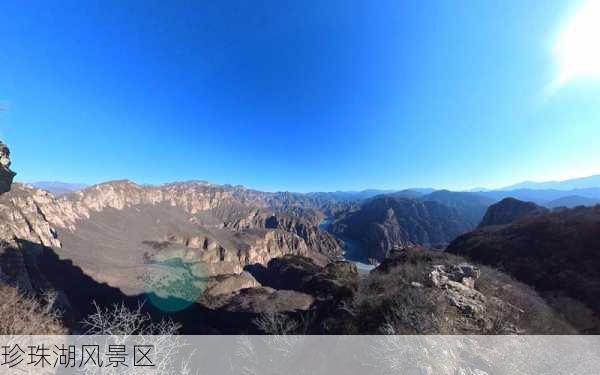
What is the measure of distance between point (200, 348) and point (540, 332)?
36.5m

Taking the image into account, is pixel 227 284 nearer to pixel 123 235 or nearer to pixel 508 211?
pixel 123 235

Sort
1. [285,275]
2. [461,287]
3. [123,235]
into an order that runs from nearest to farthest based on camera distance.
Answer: [461,287]
[285,275]
[123,235]

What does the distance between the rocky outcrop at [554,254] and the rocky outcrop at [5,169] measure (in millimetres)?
59470

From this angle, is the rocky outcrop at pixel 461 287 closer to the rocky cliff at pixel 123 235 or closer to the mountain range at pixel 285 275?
the mountain range at pixel 285 275

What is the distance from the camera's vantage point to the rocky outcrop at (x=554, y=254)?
23031 millimetres

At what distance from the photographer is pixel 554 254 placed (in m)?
29.7

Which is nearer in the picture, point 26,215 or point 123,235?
point 26,215

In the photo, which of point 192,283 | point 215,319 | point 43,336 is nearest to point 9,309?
point 43,336

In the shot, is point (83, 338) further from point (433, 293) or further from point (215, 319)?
point (215, 319)

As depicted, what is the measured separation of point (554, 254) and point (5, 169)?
67582 millimetres

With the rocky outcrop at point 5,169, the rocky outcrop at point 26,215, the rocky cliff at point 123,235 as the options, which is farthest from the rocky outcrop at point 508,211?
the rocky outcrop at point 26,215

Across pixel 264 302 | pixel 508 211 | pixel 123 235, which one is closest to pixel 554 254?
pixel 264 302

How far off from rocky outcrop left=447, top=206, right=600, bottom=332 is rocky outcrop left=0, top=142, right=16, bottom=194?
59.5 m

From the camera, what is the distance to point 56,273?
6338cm
